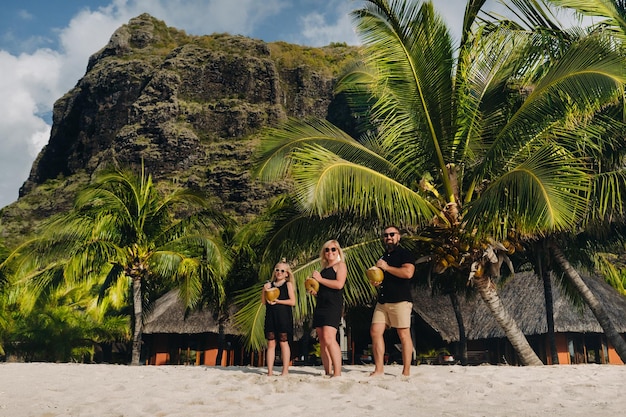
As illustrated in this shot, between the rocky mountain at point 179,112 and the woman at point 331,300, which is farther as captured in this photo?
the rocky mountain at point 179,112

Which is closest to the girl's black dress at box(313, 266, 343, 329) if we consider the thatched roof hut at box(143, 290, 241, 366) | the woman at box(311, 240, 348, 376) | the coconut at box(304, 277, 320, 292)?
the woman at box(311, 240, 348, 376)

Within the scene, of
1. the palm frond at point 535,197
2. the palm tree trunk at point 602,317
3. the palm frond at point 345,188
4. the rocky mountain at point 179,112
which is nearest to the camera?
the palm frond at point 535,197

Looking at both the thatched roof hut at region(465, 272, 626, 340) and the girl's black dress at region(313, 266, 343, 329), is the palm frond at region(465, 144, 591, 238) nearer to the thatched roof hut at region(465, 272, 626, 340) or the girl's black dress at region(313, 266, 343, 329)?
the girl's black dress at region(313, 266, 343, 329)

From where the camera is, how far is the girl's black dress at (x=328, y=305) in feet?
21.1

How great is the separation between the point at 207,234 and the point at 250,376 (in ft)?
32.6

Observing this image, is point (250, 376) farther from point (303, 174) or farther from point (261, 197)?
point (261, 197)

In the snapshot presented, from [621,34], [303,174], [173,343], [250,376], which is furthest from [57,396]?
[173,343]

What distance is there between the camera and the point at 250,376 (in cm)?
695

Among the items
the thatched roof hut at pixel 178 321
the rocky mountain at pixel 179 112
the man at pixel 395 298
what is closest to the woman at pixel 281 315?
the man at pixel 395 298

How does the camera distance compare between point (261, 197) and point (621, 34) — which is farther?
point (261, 197)

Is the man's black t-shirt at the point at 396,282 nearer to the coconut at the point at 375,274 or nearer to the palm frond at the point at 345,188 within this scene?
the coconut at the point at 375,274

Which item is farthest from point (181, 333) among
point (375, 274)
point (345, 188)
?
point (375, 274)

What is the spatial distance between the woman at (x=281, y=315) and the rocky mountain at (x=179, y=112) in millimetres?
51871

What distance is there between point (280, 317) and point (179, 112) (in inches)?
2473
